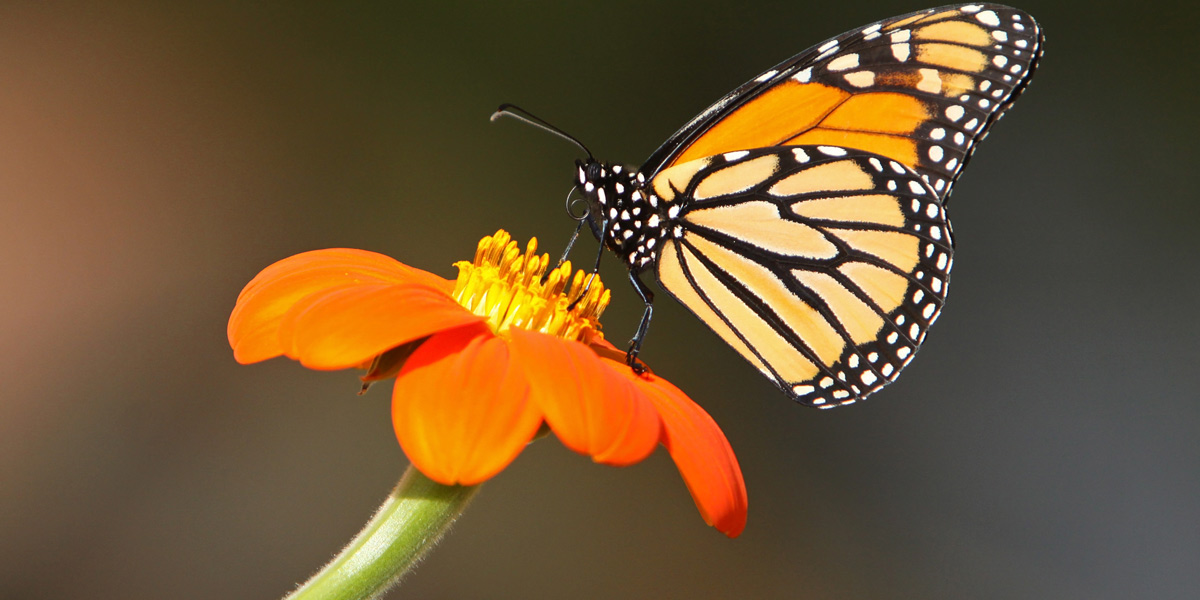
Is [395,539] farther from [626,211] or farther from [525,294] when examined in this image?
[626,211]

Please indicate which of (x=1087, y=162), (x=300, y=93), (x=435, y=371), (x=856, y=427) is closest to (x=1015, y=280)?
(x=1087, y=162)

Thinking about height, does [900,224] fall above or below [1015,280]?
above

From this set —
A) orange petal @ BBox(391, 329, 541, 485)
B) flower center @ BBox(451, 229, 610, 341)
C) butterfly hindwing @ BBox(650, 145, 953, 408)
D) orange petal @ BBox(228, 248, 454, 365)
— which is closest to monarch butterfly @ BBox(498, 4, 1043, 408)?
butterfly hindwing @ BBox(650, 145, 953, 408)

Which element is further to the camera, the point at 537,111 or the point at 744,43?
the point at 744,43

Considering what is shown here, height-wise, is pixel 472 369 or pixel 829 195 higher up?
pixel 829 195

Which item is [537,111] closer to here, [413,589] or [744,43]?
[744,43]

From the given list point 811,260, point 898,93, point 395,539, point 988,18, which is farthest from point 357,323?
point 988,18

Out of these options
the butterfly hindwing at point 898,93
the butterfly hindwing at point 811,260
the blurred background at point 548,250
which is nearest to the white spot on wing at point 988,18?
the butterfly hindwing at point 898,93

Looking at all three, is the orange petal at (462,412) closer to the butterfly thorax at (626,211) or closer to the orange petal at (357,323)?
the orange petal at (357,323)
